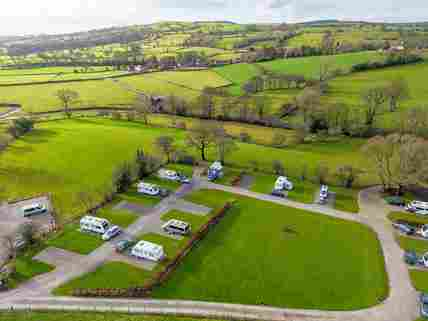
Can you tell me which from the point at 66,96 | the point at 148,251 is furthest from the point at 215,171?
the point at 66,96

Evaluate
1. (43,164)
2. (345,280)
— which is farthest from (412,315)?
(43,164)

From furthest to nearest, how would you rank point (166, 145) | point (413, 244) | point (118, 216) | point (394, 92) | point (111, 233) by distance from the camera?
1. point (394, 92)
2. point (166, 145)
3. point (118, 216)
4. point (111, 233)
5. point (413, 244)

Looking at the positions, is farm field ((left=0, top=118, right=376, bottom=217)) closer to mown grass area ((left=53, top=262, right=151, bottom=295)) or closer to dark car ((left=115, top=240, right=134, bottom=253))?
dark car ((left=115, top=240, right=134, bottom=253))

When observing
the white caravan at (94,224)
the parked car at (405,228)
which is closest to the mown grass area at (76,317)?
the white caravan at (94,224)

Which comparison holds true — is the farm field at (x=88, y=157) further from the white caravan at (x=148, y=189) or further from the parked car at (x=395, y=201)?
the parked car at (x=395, y=201)

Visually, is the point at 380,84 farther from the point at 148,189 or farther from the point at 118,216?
the point at 118,216

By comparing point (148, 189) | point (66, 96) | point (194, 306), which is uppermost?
point (66, 96)
